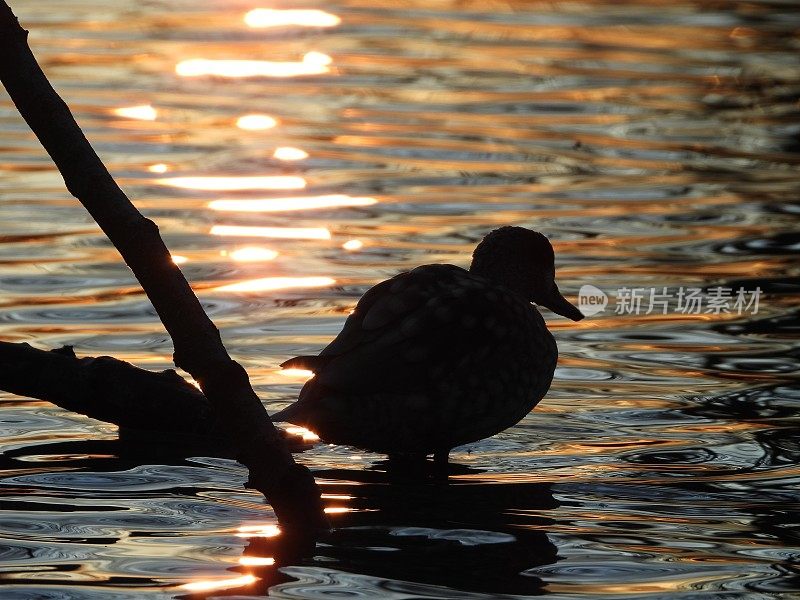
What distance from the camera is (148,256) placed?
17.4ft

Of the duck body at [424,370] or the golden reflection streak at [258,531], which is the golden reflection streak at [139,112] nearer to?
the duck body at [424,370]

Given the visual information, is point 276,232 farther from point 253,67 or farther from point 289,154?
point 253,67

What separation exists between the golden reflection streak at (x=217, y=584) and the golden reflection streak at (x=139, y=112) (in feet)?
37.2

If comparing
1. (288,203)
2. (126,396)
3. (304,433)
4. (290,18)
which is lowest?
(304,433)

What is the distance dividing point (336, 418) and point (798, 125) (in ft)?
37.0

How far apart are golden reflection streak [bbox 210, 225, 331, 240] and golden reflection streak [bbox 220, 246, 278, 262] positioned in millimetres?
347

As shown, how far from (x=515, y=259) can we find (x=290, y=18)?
48.3ft

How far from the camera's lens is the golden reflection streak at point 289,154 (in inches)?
584

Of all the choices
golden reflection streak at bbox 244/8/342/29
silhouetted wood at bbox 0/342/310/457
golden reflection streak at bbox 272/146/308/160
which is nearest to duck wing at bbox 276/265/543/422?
silhouetted wood at bbox 0/342/310/457

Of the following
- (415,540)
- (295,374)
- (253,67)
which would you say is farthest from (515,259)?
(253,67)

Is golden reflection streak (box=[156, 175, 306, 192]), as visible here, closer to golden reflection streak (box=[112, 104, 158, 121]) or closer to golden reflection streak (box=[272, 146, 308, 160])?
golden reflection streak (box=[272, 146, 308, 160])

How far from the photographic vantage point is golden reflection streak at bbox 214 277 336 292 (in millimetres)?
10805

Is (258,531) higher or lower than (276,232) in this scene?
lower

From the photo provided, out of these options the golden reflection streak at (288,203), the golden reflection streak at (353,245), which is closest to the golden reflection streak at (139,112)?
the golden reflection streak at (288,203)
